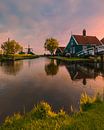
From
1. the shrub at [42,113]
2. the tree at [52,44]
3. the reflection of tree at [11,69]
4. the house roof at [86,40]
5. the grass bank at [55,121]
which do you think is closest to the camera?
the grass bank at [55,121]

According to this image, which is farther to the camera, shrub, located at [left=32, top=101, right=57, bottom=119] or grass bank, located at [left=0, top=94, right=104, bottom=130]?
shrub, located at [left=32, top=101, right=57, bottom=119]

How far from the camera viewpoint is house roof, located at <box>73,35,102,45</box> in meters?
52.8

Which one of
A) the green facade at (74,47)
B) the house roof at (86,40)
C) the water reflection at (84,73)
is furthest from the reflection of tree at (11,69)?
the house roof at (86,40)

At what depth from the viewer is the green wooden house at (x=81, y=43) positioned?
52.1m

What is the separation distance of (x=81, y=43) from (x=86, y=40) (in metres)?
3.34

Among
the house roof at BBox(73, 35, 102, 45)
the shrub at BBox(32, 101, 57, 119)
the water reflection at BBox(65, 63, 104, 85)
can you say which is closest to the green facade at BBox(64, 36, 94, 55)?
the house roof at BBox(73, 35, 102, 45)

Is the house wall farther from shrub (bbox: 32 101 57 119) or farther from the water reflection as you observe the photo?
shrub (bbox: 32 101 57 119)

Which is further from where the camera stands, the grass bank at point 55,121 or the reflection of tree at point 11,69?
the reflection of tree at point 11,69

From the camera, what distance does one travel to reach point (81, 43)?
52.0 metres

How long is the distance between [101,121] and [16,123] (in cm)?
Answer: 270

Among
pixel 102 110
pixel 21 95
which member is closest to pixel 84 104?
pixel 102 110

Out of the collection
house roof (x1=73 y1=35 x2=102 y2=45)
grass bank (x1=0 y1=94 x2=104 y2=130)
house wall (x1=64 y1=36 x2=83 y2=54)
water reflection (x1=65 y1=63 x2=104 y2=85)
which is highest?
house roof (x1=73 y1=35 x2=102 y2=45)

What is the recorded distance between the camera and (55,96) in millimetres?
10828

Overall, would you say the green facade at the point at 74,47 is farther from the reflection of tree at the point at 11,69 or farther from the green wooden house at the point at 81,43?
the reflection of tree at the point at 11,69
